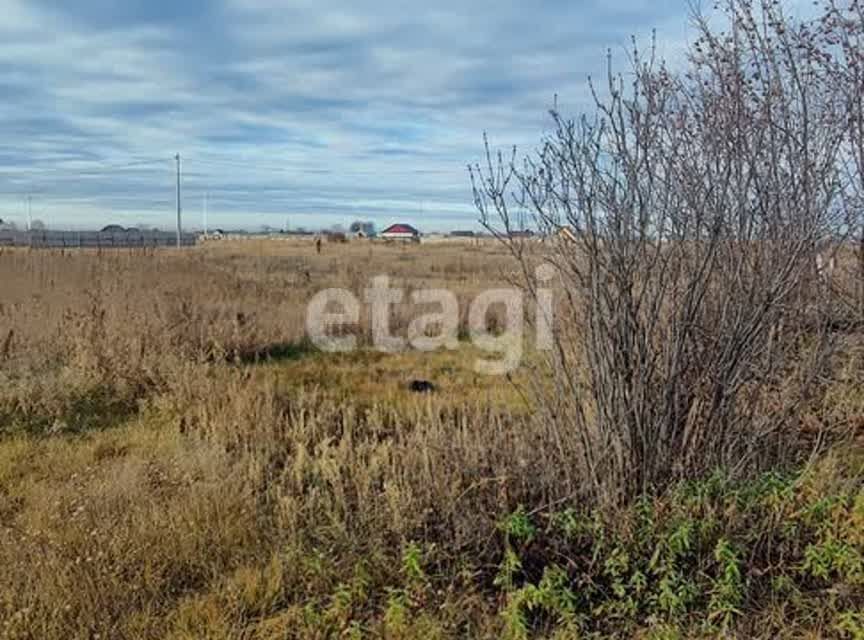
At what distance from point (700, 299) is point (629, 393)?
65 cm

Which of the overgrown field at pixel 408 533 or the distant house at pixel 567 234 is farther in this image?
the distant house at pixel 567 234

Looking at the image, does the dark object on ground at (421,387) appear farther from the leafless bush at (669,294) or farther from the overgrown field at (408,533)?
the leafless bush at (669,294)

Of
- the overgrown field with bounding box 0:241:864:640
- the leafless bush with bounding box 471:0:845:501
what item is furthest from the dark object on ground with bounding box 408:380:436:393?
the leafless bush with bounding box 471:0:845:501

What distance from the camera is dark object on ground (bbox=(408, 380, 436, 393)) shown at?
711 centimetres

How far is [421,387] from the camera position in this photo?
23.9ft

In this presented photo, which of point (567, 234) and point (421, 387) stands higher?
point (567, 234)

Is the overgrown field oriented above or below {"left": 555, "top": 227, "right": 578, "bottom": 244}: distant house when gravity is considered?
below

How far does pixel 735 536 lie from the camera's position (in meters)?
3.18

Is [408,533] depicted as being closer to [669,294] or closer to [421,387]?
[669,294]

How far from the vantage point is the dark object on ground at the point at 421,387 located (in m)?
7.11

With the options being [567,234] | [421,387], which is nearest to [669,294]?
[567,234]

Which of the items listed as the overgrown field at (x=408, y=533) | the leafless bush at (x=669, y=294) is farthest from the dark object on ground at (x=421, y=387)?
the leafless bush at (x=669, y=294)

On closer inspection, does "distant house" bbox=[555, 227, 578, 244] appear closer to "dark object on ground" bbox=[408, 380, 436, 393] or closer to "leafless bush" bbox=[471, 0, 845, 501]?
"leafless bush" bbox=[471, 0, 845, 501]

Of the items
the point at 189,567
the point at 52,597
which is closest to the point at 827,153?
the point at 189,567
